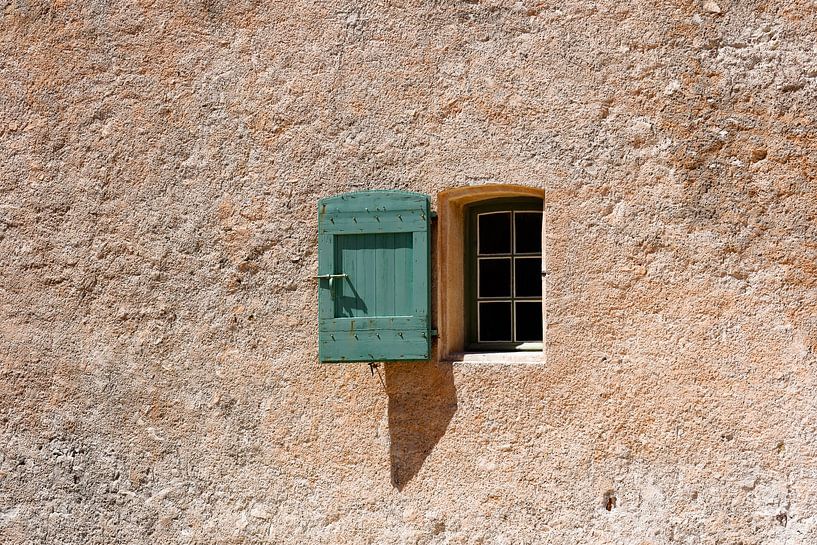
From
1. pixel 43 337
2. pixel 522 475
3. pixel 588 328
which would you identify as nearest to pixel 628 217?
pixel 588 328

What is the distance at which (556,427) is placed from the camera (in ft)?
16.3

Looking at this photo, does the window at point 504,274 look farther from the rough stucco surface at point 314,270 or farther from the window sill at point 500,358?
the rough stucco surface at point 314,270

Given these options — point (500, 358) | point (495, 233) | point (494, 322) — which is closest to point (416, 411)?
point (500, 358)

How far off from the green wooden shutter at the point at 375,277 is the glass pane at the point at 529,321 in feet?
1.94

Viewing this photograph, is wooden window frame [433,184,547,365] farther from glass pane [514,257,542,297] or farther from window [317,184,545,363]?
glass pane [514,257,542,297]

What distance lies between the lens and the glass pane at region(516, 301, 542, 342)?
5.37 meters

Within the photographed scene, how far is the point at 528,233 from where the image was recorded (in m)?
5.39

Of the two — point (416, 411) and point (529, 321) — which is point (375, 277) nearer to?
point (416, 411)

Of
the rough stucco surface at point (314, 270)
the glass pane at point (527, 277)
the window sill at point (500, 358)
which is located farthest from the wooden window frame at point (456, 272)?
the glass pane at point (527, 277)

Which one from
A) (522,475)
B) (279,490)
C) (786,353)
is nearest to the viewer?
(786,353)

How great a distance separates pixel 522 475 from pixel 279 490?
1.28 metres

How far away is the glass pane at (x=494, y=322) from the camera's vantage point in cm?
544

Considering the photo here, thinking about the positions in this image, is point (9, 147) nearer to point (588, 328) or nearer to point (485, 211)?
point (485, 211)

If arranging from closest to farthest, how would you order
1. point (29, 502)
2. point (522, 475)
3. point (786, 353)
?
1. point (786, 353)
2. point (522, 475)
3. point (29, 502)
